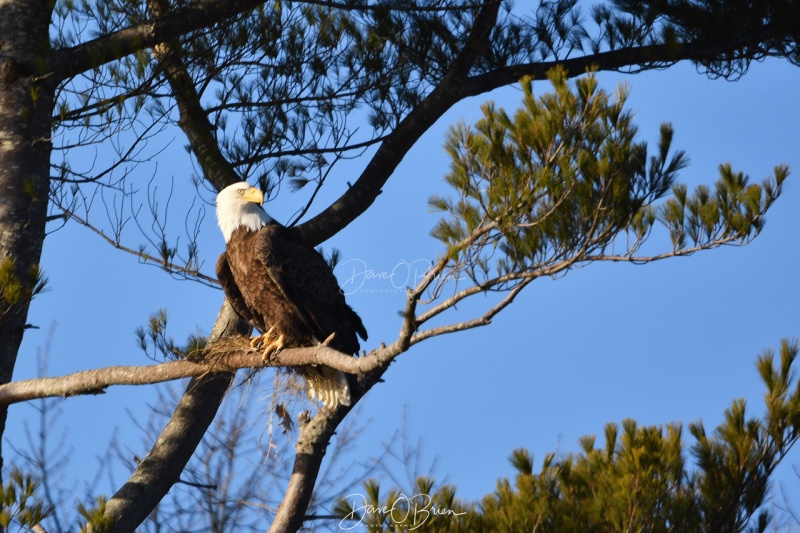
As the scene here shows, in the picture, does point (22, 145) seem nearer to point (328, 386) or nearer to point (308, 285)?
point (308, 285)

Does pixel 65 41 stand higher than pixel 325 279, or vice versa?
pixel 65 41

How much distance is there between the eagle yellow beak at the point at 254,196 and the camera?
4.63 m

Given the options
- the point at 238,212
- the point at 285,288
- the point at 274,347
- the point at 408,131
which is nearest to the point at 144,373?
the point at 274,347

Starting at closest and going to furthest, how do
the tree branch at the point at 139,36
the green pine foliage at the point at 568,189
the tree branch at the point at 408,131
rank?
the green pine foliage at the point at 568,189 < the tree branch at the point at 139,36 < the tree branch at the point at 408,131

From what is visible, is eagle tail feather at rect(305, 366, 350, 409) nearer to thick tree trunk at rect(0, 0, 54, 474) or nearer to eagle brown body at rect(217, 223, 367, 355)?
eagle brown body at rect(217, 223, 367, 355)

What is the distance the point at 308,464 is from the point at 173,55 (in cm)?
206

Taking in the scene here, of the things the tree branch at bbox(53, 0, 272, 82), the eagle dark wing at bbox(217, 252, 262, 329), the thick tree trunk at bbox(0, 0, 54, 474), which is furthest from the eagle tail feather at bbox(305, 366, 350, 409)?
the tree branch at bbox(53, 0, 272, 82)

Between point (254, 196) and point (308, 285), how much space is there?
480 mm

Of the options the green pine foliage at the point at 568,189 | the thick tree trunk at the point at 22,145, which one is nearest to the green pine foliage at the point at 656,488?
the green pine foliage at the point at 568,189

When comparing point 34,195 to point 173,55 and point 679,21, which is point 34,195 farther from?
point 679,21

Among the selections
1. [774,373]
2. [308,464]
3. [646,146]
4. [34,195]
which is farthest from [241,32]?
[774,373]

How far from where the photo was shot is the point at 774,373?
3.50 metres

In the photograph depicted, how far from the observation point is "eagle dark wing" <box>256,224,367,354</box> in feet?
14.7

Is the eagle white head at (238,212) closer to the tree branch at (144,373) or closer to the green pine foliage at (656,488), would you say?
the tree branch at (144,373)
